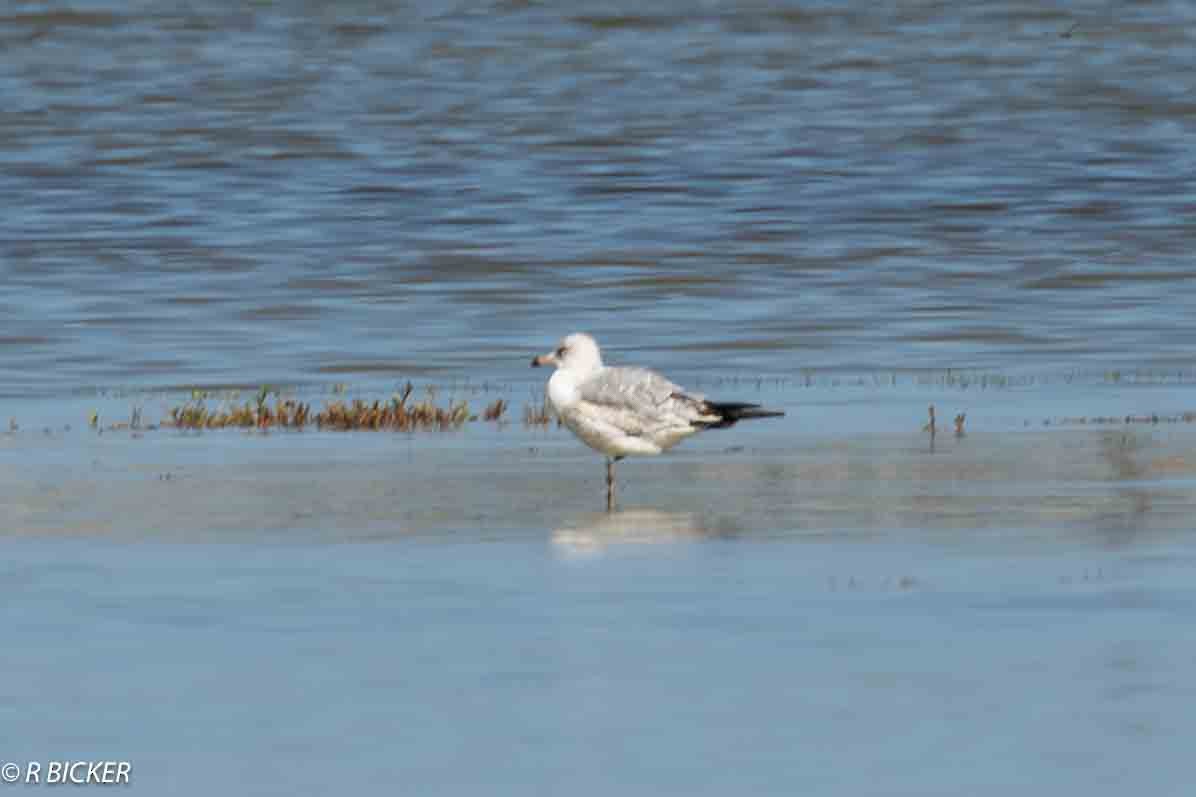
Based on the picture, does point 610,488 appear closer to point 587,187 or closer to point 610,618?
point 610,618

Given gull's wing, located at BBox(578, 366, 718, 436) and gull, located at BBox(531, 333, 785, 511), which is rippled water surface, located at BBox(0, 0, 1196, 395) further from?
gull's wing, located at BBox(578, 366, 718, 436)

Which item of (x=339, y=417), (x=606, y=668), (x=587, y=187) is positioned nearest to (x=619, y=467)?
(x=339, y=417)

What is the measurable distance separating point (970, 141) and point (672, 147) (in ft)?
14.7

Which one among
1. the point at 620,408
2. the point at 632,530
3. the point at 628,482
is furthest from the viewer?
the point at 628,482

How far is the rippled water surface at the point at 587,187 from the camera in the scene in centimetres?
2247

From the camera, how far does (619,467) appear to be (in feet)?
45.0

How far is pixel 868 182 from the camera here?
3788 centimetres

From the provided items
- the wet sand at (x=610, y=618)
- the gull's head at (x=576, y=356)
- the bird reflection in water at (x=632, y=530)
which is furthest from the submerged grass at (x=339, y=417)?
the bird reflection in water at (x=632, y=530)

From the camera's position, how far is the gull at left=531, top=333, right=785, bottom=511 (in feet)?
41.8

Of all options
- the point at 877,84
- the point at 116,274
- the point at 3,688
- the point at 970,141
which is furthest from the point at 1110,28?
the point at 3,688

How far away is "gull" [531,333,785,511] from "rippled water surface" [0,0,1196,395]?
21.4 ft

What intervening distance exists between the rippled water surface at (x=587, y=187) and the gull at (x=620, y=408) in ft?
21.4

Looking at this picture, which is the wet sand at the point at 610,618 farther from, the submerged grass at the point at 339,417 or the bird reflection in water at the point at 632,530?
the submerged grass at the point at 339,417

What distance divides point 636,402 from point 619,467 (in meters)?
Answer: 1.04
